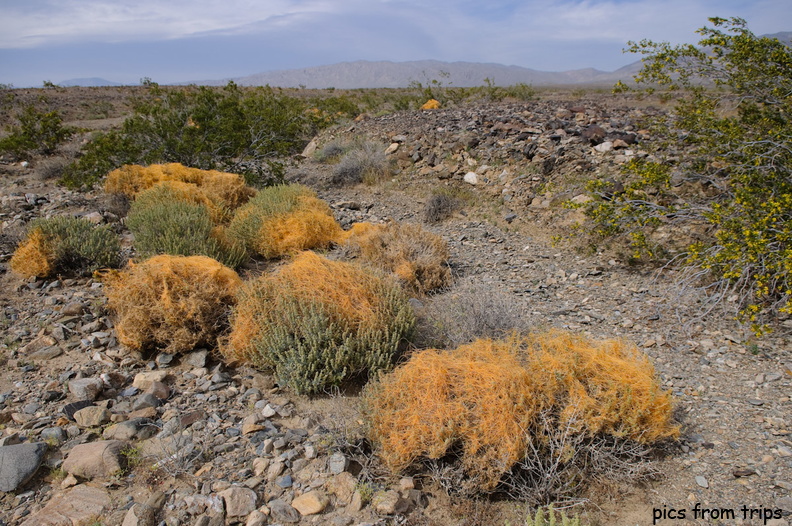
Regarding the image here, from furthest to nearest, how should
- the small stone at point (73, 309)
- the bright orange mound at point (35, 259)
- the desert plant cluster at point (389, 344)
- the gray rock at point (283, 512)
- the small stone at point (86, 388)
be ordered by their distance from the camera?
the bright orange mound at point (35, 259), the small stone at point (73, 309), the small stone at point (86, 388), the desert plant cluster at point (389, 344), the gray rock at point (283, 512)

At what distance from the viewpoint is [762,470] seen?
2.65 m

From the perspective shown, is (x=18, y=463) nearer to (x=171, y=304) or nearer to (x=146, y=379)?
(x=146, y=379)

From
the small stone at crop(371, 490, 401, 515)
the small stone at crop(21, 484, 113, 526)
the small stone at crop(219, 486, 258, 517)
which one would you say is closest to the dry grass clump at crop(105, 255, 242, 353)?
the small stone at crop(21, 484, 113, 526)

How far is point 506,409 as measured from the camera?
2678mm

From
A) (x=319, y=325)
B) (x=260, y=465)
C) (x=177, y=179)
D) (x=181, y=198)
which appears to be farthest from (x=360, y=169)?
(x=260, y=465)

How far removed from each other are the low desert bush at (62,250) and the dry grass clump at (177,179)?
2.42 metres

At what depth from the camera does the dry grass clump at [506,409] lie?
104 inches

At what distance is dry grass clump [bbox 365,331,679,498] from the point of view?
2.65 meters

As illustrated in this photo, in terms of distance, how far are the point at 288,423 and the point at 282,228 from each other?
3429 millimetres

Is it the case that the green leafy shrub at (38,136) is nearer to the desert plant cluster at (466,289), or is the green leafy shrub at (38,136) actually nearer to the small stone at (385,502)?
the desert plant cluster at (466,289)

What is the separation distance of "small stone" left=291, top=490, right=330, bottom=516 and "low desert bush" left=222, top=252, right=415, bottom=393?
89 cm

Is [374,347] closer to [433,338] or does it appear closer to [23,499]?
[433,338]

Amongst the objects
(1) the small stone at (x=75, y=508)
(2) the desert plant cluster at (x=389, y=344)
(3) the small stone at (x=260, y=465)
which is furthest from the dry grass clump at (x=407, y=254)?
(1) the small stone at (x=75, y=508)

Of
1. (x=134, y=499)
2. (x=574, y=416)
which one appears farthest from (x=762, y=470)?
(x=134, y=499)
